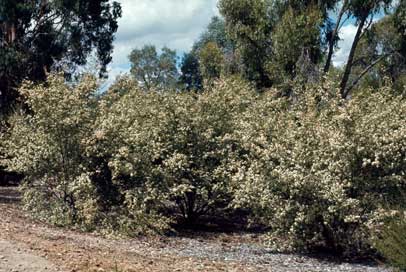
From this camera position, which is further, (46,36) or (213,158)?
(46,36)

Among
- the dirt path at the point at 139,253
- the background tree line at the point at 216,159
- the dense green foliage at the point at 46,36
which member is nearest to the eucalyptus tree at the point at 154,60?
the dense green foliage at the point at 46,36

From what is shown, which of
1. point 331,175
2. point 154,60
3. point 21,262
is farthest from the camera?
point 154,60

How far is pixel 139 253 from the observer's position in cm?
1103

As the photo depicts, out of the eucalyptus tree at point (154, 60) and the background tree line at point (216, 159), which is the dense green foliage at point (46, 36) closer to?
the background tree line at point (216, 159)

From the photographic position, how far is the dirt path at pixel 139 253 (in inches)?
350

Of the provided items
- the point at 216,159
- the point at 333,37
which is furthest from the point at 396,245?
the point at 333,37

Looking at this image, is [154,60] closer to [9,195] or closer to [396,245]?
[9,195]

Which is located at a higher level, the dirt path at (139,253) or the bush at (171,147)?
the bush at (171,147)

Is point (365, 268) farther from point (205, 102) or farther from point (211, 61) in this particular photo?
point (211, 61)

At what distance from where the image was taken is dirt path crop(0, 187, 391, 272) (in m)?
8.89

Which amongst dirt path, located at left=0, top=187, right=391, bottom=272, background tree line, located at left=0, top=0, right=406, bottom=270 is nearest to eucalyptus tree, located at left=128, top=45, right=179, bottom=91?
background tree line, located at left=0, top=0, right=406, bottom=270

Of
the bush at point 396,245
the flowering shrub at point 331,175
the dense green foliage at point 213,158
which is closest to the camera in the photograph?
the bush at point 396,245

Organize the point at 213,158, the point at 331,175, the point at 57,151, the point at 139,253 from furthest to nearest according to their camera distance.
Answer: the point at 213,158, the point at 57,151, the point at 331,175, the point at 139,253

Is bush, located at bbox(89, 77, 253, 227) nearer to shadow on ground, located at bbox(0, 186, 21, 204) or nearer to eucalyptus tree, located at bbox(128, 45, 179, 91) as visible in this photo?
shadow on ground, located at bbox(0, 186, 21, 204)
